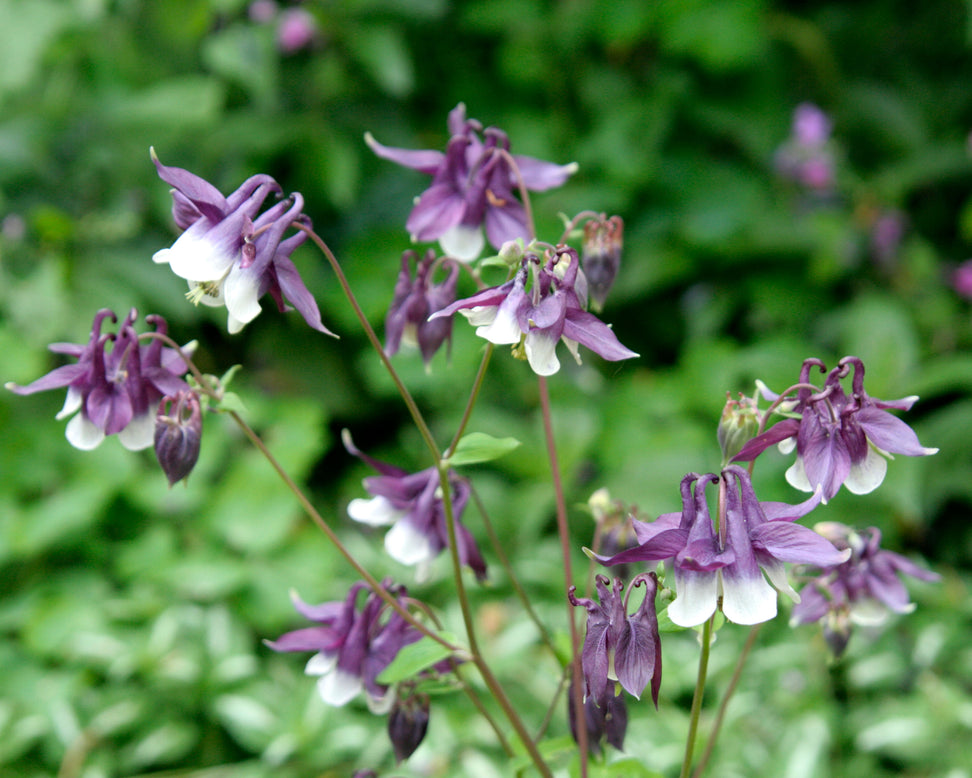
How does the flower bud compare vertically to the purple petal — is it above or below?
below

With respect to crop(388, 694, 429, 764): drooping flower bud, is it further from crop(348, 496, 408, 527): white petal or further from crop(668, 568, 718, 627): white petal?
crop(668, 568, 718, 627): white petal

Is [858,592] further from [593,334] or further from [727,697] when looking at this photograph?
[593,334]

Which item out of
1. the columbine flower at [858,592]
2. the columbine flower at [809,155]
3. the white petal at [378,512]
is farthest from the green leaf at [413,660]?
the columbine flower at [809,155]

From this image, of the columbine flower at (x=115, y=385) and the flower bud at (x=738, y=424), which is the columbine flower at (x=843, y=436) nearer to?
the flower bud at (x=738, y=424)

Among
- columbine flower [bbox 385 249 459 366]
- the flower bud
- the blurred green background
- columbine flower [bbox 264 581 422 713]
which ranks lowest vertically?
the blurred green background

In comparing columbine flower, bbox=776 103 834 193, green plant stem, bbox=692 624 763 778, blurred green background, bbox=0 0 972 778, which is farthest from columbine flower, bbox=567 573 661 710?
columbine flower, bbox=776 103 834 193

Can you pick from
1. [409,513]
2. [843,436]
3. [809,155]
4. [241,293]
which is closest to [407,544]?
[409,513]
